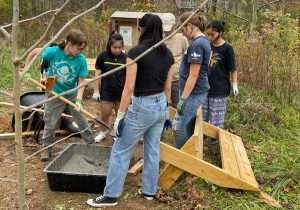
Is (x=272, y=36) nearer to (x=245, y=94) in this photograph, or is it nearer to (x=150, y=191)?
(x=245, y=94)

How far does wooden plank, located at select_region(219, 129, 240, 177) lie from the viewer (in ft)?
14.5

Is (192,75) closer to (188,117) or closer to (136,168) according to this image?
(188,117)

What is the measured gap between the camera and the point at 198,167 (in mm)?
4203

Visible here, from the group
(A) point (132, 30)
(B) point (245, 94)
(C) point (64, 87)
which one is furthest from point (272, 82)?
(C) point (64, 87)

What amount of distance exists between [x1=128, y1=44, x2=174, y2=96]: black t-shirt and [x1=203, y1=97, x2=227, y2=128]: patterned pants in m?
1.71

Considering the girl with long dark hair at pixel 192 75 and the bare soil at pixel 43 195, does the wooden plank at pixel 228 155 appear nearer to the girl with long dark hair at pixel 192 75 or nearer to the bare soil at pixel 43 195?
the girl with long dark hair at pixel 192 75

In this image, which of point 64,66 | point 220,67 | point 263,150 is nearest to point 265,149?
point 263,150

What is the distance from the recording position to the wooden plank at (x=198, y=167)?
4180 millimetres

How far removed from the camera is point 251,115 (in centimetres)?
643

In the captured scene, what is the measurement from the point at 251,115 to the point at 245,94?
2.51 feet

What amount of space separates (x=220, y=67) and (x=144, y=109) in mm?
1864

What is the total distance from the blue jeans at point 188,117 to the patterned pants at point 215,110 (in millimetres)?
665

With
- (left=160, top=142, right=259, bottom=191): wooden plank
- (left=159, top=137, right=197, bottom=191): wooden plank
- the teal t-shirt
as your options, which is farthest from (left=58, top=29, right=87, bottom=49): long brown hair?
(left=159, top=137, right=197, bottom=191): wooden plank

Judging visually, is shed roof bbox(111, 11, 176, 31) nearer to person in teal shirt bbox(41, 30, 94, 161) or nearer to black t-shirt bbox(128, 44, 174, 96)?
person in teal shirt bbox(41, 30, 94, 161)
